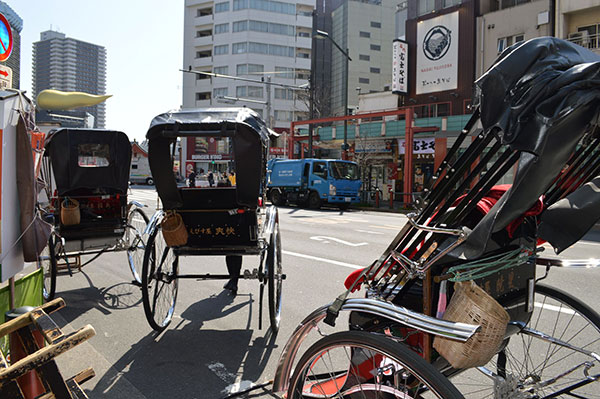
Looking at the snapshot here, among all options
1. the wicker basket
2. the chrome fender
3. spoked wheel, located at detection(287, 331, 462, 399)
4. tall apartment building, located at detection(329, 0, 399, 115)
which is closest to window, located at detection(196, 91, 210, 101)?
tall apartment building, located at detection(329, 0, 399, 115)

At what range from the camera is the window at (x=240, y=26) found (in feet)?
226

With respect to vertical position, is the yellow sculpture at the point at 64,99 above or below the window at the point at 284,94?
below

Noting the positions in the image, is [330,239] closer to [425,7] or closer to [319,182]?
[319,182]

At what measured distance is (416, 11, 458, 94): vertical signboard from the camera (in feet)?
93.9

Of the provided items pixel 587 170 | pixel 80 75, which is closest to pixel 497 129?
pixel 587 170

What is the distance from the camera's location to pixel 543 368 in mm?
2877

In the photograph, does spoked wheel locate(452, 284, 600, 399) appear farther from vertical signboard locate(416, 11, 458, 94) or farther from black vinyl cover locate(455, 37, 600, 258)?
vertical signboard locate(416, 11, 458, 94)

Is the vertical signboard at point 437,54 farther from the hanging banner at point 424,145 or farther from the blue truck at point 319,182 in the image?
the blue truck at point 319,182

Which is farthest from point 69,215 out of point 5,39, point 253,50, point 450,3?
point 253,50

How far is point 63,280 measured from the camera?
739cm

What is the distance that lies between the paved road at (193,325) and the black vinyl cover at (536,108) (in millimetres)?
2538

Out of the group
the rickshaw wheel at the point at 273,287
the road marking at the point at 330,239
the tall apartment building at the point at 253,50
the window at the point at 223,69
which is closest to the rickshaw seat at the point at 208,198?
the rickshaw wheel at the point at 273,287

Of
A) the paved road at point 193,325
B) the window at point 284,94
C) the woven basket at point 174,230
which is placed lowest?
the paved road at point 193,325

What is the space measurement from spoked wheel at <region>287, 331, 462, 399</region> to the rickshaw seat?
299 cm
